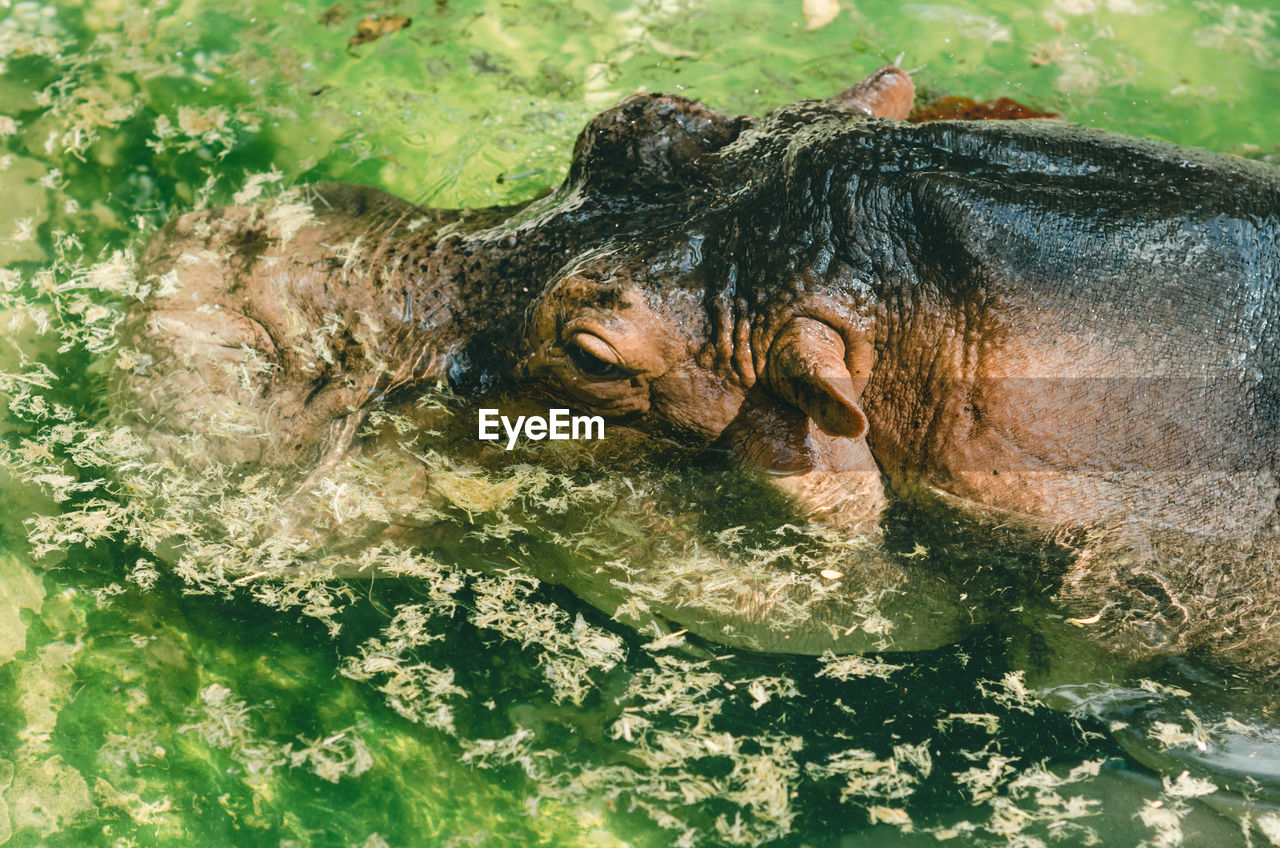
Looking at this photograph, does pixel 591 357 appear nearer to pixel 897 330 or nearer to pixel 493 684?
pixel 897 330

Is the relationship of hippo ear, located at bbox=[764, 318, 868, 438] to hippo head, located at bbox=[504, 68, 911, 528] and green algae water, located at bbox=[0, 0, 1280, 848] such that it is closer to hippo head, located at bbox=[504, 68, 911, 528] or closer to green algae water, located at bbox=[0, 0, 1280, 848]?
hippo head, located at bbox=[504, 68, 911, 528]

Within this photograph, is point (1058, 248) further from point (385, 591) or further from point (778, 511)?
point (385, 591)

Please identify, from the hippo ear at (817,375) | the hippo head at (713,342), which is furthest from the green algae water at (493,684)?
the hippo ear at (817,375)

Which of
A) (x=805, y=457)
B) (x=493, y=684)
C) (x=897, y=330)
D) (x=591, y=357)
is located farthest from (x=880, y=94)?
(x=493, y=684)

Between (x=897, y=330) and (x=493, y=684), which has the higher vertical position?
(x=897, y=330)

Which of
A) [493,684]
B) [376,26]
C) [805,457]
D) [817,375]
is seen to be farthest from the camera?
[376,26]

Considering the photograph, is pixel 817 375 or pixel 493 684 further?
pixel 493 684
